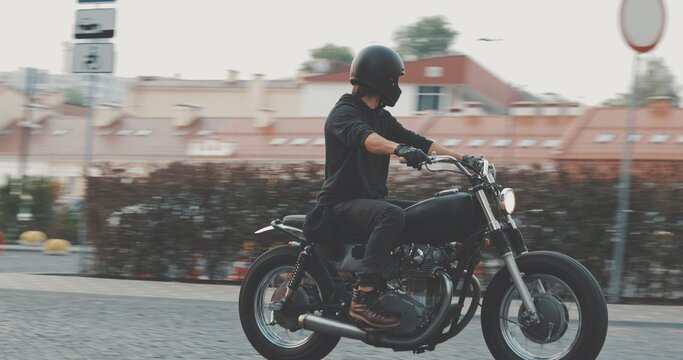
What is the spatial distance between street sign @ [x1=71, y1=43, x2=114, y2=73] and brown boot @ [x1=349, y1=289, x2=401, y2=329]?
7336mm

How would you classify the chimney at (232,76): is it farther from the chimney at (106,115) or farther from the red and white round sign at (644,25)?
the red and white round sign at (644,25)

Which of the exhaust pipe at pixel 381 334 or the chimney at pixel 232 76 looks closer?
the exhaust pipe at pixel 381 334

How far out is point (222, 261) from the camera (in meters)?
11.8

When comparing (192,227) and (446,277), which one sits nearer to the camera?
(446,277)

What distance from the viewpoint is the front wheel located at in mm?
5254

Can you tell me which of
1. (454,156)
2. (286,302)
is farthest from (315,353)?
(454,156)

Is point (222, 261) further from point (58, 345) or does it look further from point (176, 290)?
point (58, 345)

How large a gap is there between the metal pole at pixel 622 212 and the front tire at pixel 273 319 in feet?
15.5

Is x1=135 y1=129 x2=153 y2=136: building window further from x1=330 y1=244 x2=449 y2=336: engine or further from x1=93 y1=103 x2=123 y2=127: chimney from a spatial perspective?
x1=330 y1=244 x2=449 y2=336: engine

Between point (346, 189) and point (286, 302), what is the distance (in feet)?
2.59

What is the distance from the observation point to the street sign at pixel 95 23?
1245cm

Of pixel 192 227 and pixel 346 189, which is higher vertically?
pixel 346 189

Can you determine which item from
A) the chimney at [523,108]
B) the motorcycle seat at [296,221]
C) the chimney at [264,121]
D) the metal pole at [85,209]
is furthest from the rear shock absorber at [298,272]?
the chimney at [523,108]

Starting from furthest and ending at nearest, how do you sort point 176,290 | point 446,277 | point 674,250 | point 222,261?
point 222,261
point 176,290
point 674,250
point 446,277
